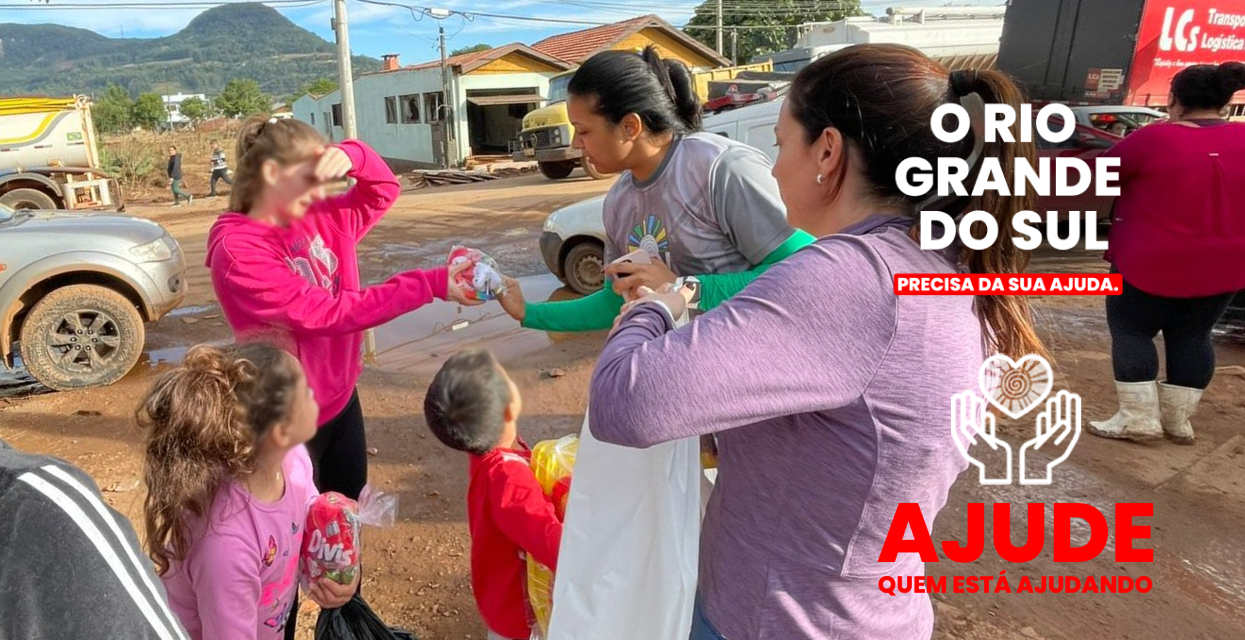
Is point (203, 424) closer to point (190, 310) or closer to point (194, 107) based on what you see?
point (194, 107)

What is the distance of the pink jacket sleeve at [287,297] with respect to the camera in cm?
82

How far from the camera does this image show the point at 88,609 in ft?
2.46

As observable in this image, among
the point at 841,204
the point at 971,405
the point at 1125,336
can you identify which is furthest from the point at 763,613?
the point at 1125,336

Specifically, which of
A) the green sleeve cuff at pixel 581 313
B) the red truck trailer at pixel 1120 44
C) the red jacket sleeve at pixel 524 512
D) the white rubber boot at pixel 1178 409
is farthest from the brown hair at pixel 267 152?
the red truck trailer at pixel 1120 44

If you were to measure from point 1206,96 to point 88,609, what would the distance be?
4491 millimetres

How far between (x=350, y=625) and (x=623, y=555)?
1.65 feet

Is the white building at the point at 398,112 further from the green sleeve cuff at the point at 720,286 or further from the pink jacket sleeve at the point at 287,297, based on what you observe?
the green sleeve cuff at the point at 720,286

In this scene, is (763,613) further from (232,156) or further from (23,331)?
(23,331)

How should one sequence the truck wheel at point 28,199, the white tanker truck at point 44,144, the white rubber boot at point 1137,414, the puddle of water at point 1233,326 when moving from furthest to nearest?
the white tanker truck at point 44,144 → the truck wheel at point 28,199 → the puddle of water at point 1233,326 → the white rubber boot at point 1137,414

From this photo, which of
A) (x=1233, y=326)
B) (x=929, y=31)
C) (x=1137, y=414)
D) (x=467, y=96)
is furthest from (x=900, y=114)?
(x=929, y=31)

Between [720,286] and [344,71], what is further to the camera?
[720,286]

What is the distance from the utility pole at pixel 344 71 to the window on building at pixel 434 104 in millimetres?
574

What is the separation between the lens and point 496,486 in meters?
1.43

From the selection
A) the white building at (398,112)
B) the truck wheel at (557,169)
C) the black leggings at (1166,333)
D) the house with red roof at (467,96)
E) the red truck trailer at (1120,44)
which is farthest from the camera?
the truck wheel at (557,169)
